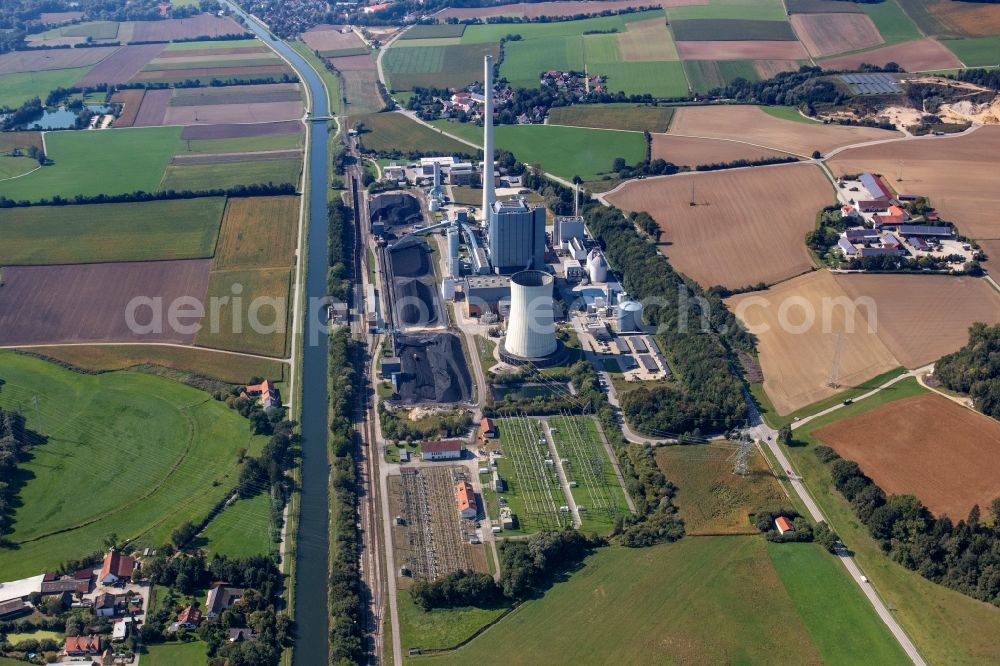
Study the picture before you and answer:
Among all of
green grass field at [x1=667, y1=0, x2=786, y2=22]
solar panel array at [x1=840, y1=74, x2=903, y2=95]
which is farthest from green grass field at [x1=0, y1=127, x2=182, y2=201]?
solar panel array at [x1=840, y1=74, x2=903, y2=95]

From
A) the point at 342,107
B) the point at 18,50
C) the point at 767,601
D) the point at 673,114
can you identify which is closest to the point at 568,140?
the point at 673,114

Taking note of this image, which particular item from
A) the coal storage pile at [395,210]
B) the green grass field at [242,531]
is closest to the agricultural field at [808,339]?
the green grass field at [242,531]

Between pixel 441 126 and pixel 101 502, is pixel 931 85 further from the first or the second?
pixel 101 502

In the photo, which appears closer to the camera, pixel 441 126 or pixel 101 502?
pixel 101 502

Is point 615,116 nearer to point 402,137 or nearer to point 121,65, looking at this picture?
point 402,137

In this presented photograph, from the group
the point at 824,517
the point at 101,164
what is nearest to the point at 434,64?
the point at 101,164

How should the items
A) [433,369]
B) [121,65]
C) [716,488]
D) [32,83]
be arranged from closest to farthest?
1. [716,488]
2. [433,369]
3. [32,83]
4. [121,65]
